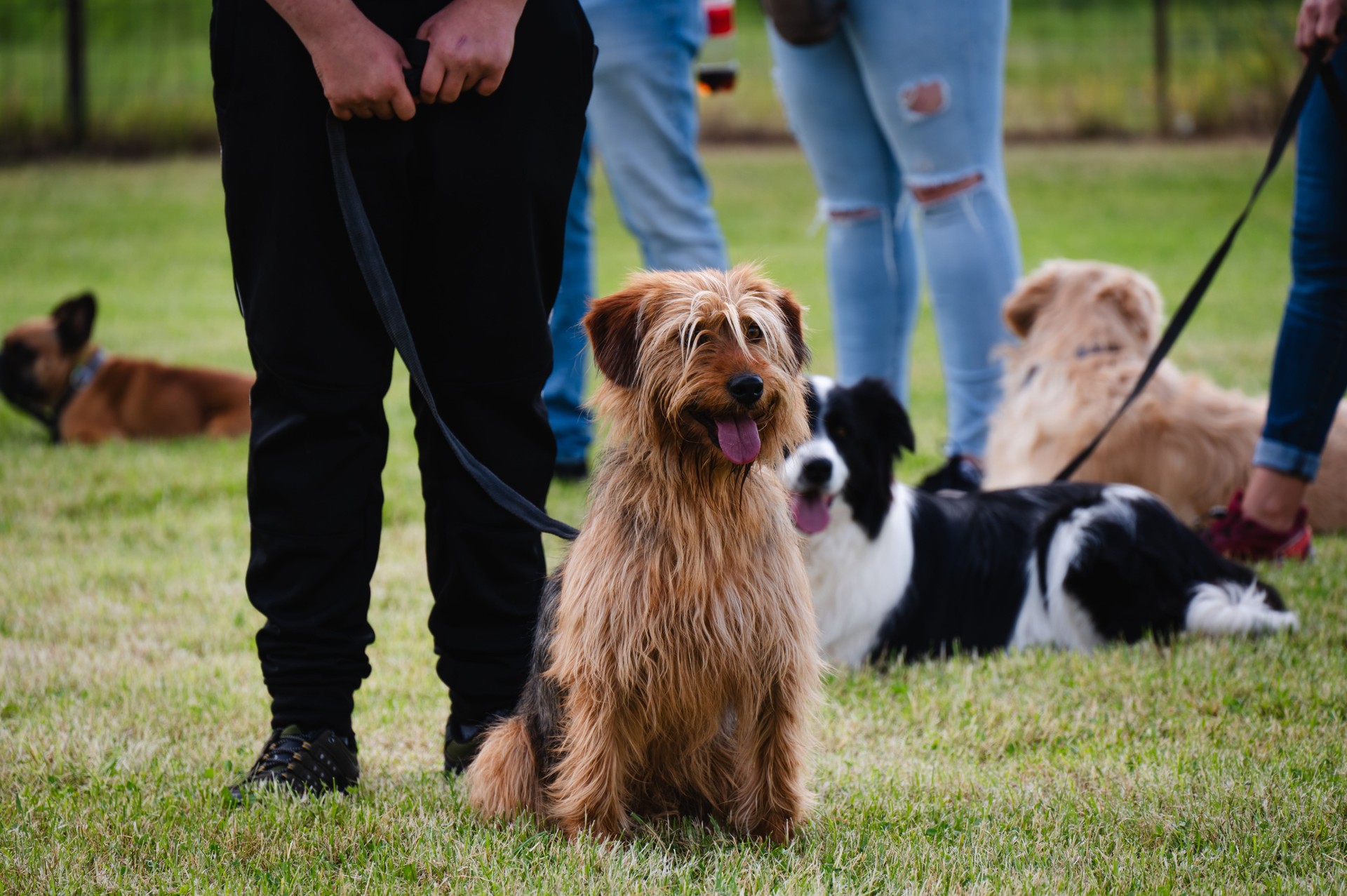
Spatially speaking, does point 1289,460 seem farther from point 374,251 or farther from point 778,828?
point 374,251

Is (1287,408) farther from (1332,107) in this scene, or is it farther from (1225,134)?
(1225,134)

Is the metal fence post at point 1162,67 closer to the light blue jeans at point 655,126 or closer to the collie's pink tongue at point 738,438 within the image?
the light blue jeans at point 655,126

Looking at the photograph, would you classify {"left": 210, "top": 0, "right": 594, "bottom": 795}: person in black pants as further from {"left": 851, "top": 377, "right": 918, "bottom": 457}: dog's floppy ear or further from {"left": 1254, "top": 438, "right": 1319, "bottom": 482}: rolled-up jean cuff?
{"left": 1254, "top": 438, "right": 1319, "bottom": 482}: rolled-up jean cuff

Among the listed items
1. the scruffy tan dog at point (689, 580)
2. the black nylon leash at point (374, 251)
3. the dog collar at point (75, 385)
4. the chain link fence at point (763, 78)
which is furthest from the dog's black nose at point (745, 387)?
the chain link fence at point (763, 78)

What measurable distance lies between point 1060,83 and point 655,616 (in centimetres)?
2138

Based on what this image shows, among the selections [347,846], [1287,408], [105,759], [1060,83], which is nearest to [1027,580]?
[1287,408]

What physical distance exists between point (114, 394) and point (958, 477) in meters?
4.70

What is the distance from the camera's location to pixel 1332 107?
12.0 ft

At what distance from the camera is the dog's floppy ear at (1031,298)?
15.6 feet

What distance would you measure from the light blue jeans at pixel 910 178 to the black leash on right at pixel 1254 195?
0.64 m

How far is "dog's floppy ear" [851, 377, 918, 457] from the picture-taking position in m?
3.85

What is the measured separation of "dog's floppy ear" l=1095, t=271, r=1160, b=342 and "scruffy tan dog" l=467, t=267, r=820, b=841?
2.71m

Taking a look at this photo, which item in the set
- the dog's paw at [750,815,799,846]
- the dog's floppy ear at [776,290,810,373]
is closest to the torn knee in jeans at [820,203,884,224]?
the dog's floppy ear at [776,290,810,373]

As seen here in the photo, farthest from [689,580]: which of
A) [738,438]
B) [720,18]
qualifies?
[720,18]
